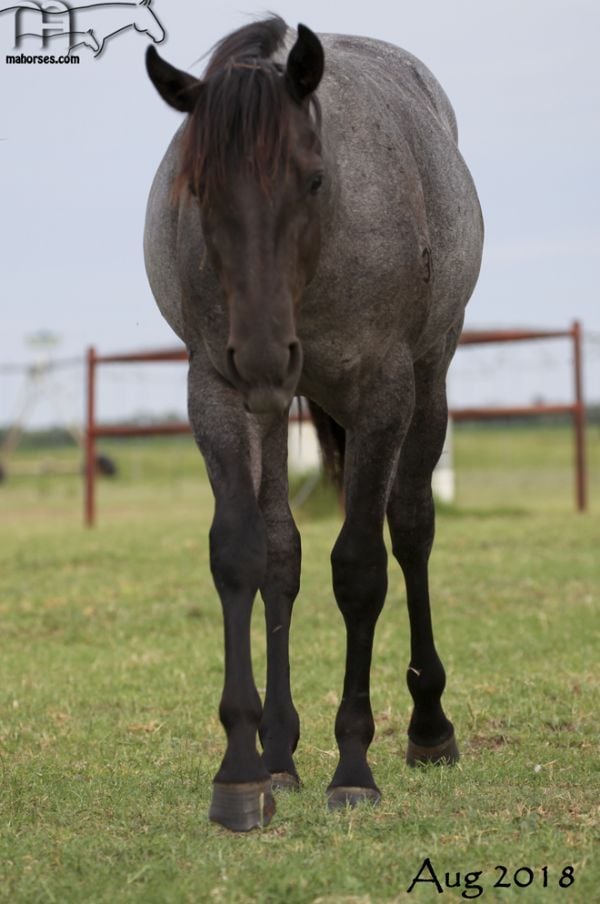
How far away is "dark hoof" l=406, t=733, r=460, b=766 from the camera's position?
4.37 m

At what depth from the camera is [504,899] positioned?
2725 millimetres

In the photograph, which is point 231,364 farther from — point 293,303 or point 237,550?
point 237,550

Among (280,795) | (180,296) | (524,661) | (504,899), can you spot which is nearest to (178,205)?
(180,296)

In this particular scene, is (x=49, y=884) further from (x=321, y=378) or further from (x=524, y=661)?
(x=524, y=661)

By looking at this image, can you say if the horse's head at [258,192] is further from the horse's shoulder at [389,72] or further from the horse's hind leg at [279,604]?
the horse's hind leg at [279,604]

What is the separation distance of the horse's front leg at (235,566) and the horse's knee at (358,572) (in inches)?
13.2

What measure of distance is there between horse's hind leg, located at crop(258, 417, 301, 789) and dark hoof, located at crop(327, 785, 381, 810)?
0.33 m

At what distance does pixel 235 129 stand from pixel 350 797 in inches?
70.8

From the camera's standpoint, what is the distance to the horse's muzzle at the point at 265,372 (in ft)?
10.2

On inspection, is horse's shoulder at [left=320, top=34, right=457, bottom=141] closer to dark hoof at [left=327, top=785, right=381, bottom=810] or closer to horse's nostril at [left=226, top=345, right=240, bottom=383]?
horse's nostril at [left=226, top=345, right=240, bottom=383]

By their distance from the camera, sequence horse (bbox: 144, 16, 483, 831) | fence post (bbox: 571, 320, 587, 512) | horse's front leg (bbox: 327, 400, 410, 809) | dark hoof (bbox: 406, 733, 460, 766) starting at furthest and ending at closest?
fence post (bbox: 571, 320, 587, 512), dark hoof (bbox: 406, 733, 460, 766), horse's front leg (bbox: 327, 400, 410, 809), horse (bbox: 144, 16, 483, 831)

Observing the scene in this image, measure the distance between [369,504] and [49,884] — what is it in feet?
4.60

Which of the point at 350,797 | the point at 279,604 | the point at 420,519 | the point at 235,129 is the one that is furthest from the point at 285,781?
the point at 235,129

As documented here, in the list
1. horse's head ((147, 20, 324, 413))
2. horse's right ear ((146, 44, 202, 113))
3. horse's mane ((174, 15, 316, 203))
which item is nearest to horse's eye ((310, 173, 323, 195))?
horse's head ((147, 20, 324, 413))
